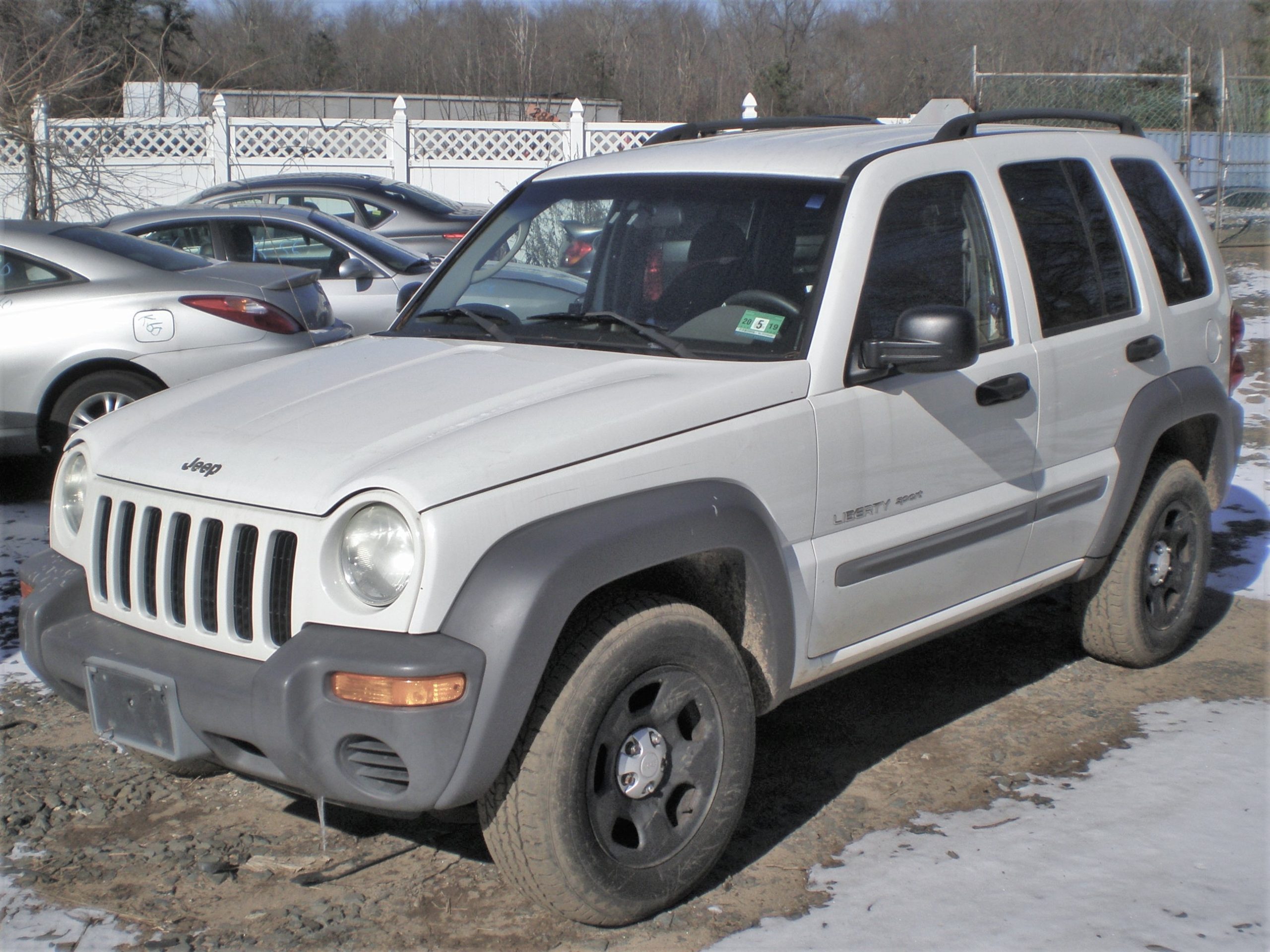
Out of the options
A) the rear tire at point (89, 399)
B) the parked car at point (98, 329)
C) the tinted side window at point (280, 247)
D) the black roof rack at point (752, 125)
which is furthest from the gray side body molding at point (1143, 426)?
the tinted side window at point (280, 247)

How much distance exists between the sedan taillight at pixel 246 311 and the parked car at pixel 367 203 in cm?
540

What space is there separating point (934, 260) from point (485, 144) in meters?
19.0

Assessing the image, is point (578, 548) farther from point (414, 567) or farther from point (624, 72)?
point (624, 72)

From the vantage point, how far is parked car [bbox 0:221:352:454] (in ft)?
22.0

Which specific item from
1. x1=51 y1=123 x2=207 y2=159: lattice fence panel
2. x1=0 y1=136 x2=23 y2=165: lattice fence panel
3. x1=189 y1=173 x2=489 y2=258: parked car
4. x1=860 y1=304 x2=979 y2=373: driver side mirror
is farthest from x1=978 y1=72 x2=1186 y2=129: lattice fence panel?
x1=860 y1=304 x2=979 y2=373: driver side mirror

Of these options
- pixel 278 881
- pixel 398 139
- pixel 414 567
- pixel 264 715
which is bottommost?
pixel 278 881

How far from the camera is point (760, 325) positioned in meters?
3.46

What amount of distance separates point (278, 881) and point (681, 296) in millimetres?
1903

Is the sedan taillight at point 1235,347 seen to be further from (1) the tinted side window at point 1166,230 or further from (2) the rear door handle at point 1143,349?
(2) the rear door handle at point 1143,349

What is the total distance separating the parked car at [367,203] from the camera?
500 inches

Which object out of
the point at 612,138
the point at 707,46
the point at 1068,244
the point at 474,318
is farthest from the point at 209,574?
the point at 707,46

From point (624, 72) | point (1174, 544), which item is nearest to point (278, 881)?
point (1174, 544)

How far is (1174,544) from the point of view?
4824 mm

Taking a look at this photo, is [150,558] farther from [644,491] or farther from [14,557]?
[14,557]
